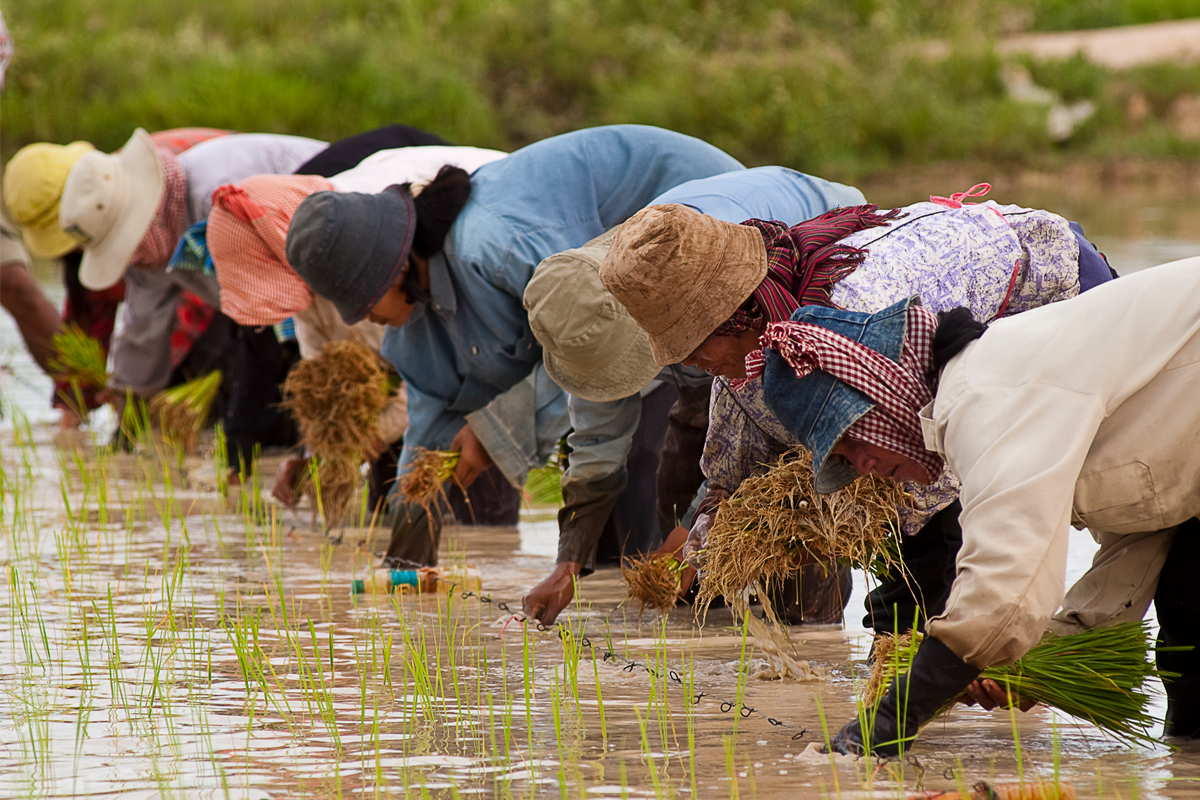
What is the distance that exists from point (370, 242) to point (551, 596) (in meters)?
1.04

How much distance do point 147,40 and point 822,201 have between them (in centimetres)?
1774

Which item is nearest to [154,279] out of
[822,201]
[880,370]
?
[822,201]

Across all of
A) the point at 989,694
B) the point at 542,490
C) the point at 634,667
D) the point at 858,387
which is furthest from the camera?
the point at 542,490

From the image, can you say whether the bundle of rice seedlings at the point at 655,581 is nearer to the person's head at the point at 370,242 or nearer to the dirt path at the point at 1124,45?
the person's head at the point at 370,242

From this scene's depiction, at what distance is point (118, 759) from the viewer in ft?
9.31

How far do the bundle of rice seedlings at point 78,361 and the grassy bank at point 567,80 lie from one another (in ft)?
35.7

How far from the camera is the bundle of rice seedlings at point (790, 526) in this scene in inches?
113

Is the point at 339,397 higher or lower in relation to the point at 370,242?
lower

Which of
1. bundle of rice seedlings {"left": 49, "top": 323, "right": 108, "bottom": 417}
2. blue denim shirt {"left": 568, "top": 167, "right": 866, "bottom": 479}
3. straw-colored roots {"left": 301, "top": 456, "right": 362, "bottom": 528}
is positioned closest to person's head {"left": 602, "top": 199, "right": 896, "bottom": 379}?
blue denim shirt {"left": 568, "top": 167, "right": 866, "bottom": 479}

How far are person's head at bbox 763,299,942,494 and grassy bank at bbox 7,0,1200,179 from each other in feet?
52.4

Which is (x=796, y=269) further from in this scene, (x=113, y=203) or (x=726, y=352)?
(x=113, y=203)

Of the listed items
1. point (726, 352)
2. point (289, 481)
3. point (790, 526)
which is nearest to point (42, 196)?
point (289, 481)

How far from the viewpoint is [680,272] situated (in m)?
2.87

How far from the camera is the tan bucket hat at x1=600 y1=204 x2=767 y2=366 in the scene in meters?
2.86
